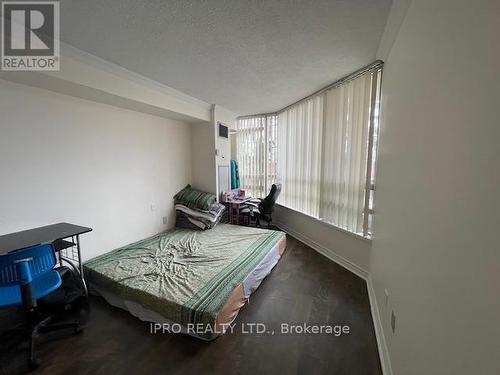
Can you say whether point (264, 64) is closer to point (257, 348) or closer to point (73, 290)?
point (257, 348)

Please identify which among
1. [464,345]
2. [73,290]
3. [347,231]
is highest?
[464,345]

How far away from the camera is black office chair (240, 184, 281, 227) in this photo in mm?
3971

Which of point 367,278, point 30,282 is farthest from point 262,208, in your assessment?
point 30,282

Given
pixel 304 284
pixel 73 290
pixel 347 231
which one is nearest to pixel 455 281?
pixel 304 284

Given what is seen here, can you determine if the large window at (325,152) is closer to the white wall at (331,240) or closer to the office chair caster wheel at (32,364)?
the white wall at (331,240)

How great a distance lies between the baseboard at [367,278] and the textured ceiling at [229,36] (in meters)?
2.46

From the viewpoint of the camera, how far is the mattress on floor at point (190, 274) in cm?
178

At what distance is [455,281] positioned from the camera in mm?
723

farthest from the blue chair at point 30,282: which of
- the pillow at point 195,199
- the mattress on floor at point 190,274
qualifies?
the pillow at point 195,199

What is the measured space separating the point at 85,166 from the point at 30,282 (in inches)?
58.9

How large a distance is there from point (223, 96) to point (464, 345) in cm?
361

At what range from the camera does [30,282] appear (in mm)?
1476

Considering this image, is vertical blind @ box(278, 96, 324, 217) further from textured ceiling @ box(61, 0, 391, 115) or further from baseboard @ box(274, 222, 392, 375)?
textured ceiling @ box(61, 0, 391, 115)

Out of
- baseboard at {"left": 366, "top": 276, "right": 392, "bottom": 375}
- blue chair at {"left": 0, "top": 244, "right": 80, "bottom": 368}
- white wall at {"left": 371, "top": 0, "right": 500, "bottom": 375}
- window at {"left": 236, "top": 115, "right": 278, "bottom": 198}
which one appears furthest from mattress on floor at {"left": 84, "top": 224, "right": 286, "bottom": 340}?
window at {"left": 236, "top": 115, "right": 278, "bottom": 198}
